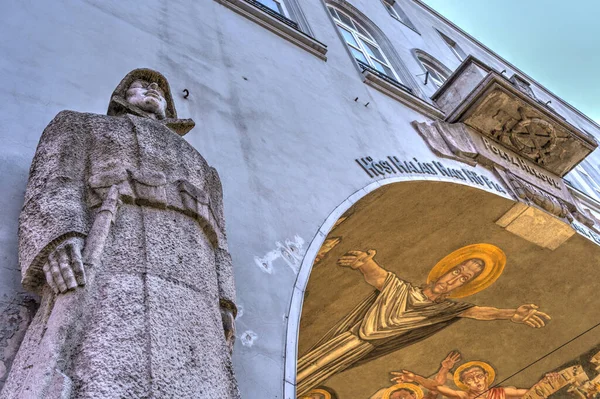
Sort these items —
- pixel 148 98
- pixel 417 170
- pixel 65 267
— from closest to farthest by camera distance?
pixel 65 267
pixel 148 98
pixel 417 170

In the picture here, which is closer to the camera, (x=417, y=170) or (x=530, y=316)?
(x=417, y=170)

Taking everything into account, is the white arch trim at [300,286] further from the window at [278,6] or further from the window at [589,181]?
the window at [589,181]

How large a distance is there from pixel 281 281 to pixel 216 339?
3.98ft

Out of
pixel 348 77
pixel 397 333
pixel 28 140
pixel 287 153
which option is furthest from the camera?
pixel 397 333

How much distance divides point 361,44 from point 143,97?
6383 mm

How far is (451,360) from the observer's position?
784 cm

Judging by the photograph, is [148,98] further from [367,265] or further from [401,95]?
[401,95]

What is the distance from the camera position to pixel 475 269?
7.09 metres

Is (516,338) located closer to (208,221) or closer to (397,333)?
(397,333)

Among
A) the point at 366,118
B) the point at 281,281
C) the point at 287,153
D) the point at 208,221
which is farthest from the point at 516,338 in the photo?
the point at 208,221

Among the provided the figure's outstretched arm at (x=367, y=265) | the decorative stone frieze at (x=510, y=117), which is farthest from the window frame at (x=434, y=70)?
the figure's outstretched arm at (x=367, y=265)

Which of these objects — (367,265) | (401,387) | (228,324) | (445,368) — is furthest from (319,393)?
(228,324)

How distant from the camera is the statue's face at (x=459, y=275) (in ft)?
23.1

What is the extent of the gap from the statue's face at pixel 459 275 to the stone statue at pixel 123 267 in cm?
446
